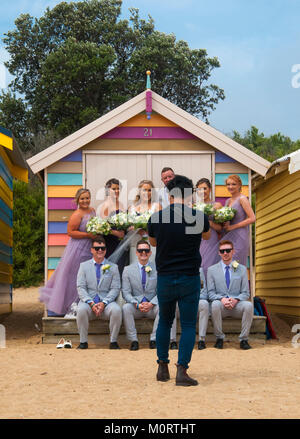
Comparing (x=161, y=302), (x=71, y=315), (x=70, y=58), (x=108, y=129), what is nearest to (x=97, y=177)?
(x=108, y=129)

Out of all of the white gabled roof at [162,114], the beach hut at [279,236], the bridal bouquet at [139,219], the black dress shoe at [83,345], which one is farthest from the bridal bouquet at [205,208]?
the black dress shoe at [83,345]

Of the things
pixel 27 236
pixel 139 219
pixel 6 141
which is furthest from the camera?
pixel 27 236

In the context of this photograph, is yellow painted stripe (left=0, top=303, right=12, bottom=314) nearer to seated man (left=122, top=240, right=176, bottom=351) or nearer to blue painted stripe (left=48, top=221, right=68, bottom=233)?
blue painted stripe (left=48, top=221, right=68, bottom=233)

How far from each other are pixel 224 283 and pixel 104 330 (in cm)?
161

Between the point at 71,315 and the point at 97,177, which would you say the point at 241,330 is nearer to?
the point at 71,315

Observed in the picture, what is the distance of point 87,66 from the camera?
26.2m

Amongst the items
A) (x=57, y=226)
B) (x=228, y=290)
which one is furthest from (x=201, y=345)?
(x=57, y=226)

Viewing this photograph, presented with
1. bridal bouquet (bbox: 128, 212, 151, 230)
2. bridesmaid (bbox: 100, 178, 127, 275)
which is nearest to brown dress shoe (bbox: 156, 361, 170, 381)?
bridal bouquet (bbox: 128, 212, 151, 230)

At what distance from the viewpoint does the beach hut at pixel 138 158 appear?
27.2 feet

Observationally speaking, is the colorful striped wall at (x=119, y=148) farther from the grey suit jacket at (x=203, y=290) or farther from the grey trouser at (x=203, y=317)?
the grey trouser at (x=203, y=317)

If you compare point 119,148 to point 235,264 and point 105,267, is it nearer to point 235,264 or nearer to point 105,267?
point 105,267

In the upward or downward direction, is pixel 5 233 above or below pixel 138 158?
below

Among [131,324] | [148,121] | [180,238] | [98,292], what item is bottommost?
[131,324]

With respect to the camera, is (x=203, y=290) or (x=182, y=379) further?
(x=203, y=290)
